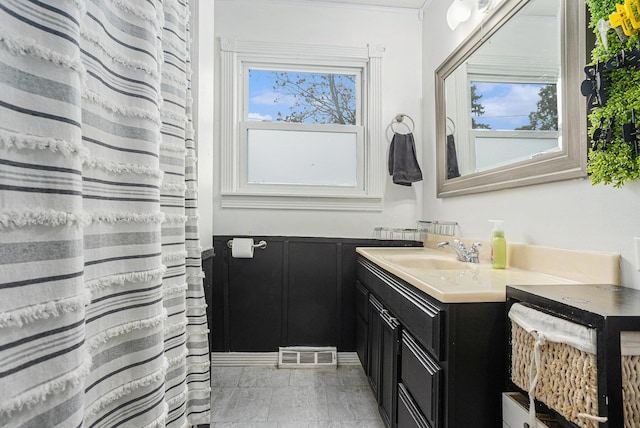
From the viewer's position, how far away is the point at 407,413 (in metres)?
1.23

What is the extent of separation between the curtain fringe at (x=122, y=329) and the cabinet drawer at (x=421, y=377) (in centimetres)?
79

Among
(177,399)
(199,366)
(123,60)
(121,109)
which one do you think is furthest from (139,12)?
(199,366)

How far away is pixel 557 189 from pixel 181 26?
1431 millimetres

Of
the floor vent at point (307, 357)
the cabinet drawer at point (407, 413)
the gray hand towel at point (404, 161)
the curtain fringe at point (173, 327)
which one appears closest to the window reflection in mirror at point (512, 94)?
the gray hand towel at point (404, 161)

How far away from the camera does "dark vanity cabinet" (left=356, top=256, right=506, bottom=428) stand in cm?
92

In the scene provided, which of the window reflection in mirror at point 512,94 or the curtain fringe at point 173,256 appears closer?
the curtain fringe at point 173,256

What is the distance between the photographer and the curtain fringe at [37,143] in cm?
38

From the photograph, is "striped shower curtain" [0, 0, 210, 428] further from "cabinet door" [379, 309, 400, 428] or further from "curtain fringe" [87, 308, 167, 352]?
"cabinet door" [379, 309, 400, 428]

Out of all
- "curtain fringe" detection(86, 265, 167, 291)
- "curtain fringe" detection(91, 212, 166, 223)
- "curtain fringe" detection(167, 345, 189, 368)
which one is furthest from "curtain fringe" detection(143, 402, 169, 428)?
"curtain fringe" detection(91, 212, 166, 223)

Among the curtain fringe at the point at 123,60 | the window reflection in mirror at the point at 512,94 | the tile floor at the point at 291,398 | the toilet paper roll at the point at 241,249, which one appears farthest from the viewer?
the toilet paper roll at the point at 241,249

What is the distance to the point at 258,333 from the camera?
2361mm

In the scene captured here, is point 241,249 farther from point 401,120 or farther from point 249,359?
point 401,120

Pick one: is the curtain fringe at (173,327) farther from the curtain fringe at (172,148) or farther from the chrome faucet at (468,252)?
the chrome faucet at (468,252)

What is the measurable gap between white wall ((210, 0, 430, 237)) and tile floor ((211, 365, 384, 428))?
0.97 metres
